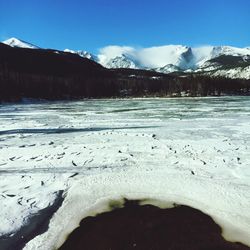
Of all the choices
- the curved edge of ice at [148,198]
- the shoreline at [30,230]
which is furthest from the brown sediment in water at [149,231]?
the shoreline at [30,230]

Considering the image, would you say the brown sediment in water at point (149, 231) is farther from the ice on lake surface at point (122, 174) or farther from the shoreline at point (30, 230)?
the shoreline at point (30, 230)

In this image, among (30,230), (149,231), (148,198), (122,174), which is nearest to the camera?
(149,231)

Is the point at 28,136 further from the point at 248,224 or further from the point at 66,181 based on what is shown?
the point at 248,224

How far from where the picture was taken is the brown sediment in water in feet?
21.4

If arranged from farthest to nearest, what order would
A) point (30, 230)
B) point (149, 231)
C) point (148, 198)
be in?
1. point (148, 198)
2. point (30, 230)
3. point (149, 231)

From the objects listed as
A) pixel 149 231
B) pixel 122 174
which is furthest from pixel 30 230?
pixel 122 174

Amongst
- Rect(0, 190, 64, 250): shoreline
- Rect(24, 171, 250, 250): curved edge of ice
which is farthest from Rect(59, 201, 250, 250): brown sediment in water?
Rect(0, 190, 64, 250): shoreline

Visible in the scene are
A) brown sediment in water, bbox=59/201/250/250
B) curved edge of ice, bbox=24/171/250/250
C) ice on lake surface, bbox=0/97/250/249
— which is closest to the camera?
brown sediment in water, bbox=59/201/250/250

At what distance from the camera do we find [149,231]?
7.10 m

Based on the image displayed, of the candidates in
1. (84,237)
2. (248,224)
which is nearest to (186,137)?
(248,224)

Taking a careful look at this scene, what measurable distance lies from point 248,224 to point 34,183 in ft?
20.8

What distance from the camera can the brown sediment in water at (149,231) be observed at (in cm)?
653

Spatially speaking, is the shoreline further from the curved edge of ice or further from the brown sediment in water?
the brown sediment in water

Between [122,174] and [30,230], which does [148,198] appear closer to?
[122,174]
